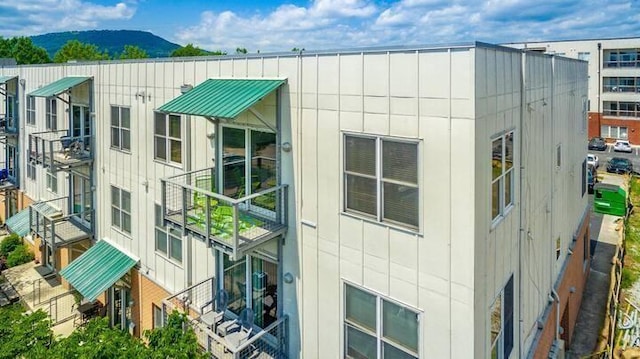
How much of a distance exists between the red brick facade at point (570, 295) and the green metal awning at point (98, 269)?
12.1 metres

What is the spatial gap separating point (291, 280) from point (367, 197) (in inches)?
106

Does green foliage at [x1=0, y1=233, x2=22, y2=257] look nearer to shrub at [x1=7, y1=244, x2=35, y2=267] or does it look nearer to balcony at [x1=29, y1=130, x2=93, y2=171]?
shrub at [x1=7, y1=244, x2=35, y2=267]

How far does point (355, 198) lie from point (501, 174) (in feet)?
8.53

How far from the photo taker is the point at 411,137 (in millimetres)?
6746

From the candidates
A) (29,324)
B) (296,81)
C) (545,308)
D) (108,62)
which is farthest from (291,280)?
(108,62)

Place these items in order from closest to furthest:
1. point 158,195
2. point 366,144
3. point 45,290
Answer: point 366,144, point 158,195, point 45,290

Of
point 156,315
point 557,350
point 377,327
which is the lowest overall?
point 557,350

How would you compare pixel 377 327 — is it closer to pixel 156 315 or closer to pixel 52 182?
pixel 156 315

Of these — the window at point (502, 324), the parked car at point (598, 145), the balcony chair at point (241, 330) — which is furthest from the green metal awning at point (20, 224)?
the parked car at point (598, 145)

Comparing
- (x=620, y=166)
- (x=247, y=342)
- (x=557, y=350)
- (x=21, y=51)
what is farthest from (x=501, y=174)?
(x=21, y=51)

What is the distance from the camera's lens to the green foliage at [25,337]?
8125 millimetres

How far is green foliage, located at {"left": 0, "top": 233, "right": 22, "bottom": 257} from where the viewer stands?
2289cm

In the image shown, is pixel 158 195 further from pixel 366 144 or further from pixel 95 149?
pixel 366 144

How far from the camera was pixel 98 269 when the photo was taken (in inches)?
567
